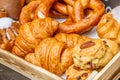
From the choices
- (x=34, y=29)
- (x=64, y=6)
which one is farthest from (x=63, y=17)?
(x=34, y=29)

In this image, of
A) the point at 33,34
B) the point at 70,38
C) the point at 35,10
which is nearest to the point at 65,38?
the point at 70,38

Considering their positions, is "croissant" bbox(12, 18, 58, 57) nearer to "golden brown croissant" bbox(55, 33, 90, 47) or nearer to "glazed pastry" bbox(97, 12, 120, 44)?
"golden brown croissant" bbox(55, 33, 90, 47)

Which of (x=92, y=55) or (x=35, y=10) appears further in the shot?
(x=35, y=10)

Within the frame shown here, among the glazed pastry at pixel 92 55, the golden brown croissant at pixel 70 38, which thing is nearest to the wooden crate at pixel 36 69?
the glazed pastry at pixel 92 55

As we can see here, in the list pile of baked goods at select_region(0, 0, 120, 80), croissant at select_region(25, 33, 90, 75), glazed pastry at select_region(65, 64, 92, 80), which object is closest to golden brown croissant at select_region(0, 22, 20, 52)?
pile of baked goods at select_region(0, 0, 120, 80)

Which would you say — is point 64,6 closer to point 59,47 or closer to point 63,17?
point 63,17

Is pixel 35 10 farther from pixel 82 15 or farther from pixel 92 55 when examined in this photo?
pixel 92 55

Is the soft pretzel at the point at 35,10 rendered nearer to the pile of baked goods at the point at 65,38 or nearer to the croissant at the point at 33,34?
the pile of baked goods at the point at 65,38
